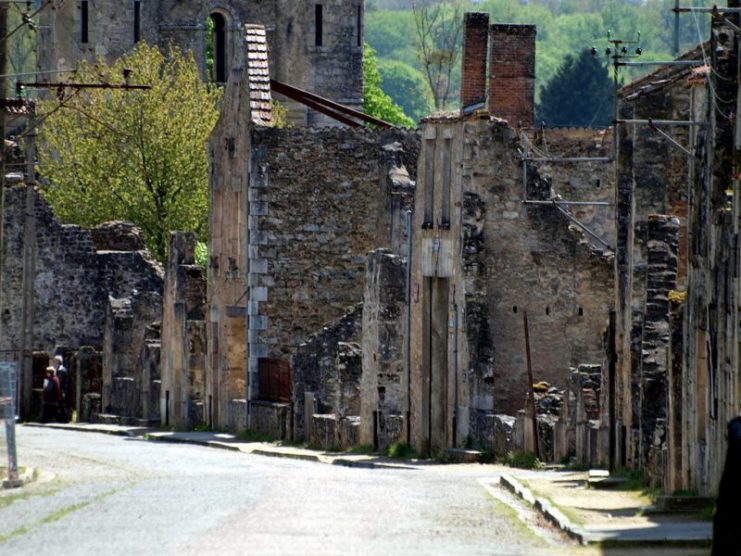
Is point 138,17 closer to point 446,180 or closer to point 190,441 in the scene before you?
point 190,441

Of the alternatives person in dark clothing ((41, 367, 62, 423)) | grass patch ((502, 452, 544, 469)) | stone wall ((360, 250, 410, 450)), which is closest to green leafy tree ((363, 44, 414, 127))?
person in dark clothing ((41, 367, 62, 423))

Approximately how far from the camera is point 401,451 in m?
37.8

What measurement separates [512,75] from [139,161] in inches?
722

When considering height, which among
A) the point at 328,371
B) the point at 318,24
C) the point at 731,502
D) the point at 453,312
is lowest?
the point at 731,502

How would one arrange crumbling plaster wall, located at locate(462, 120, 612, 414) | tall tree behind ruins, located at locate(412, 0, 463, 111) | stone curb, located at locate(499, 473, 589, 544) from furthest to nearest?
1. tall tree behind ruins, located at locate(412, 0, 463, 111)
2. crumbling plaster wall, located at locate(462, 120, 612, 414)
3. stone curb, located at locate(499, 473, 589, 544)

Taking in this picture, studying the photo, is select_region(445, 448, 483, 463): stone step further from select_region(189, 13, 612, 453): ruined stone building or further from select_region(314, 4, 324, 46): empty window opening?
select_region(314, 4, 324, 46): empty window opening

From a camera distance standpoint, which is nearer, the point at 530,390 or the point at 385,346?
the point at 530,390

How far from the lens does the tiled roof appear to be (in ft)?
155

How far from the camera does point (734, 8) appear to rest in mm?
25453

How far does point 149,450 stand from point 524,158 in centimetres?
720

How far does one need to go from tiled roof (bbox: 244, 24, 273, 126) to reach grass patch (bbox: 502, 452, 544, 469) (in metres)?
14.1

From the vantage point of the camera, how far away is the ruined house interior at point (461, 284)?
28.4 m

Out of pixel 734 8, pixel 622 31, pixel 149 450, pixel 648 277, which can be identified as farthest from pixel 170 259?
pixel 622 31

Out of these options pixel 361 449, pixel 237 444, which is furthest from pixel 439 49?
pixel 361 449
